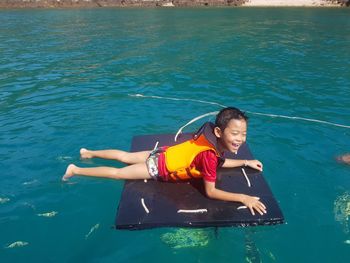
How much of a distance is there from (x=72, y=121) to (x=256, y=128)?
4.44m

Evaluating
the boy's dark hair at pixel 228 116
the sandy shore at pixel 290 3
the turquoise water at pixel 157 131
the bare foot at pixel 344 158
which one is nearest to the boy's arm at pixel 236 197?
the turquoise water at pixel 157 131

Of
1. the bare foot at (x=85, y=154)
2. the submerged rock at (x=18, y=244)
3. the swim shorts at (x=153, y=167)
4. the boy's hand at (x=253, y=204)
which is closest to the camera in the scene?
the boy's hand at (x=253, y=204)

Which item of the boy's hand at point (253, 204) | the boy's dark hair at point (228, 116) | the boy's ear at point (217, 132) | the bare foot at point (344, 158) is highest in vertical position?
the boy's dark hair at point (228, 116)

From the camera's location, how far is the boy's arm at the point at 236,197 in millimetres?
4477

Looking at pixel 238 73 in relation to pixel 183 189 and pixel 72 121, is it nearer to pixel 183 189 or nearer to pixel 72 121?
pixel 72 121

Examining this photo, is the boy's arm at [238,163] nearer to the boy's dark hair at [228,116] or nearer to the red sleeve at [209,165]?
the red sleeve at [209,165]

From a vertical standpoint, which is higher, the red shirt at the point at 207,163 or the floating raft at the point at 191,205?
the red shirt at the point at 207,163

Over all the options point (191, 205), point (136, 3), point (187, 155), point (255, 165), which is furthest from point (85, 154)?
point (136, 3)

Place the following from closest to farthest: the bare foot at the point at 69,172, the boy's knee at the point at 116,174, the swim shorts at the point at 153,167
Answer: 1. the swim shorts at the point at 153,167
2. the boy's knee at the point at 116,174
3. the bare foot at the point at 69,172

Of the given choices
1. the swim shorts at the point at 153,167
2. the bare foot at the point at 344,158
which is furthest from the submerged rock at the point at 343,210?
the swim shorts at the point at 153,167

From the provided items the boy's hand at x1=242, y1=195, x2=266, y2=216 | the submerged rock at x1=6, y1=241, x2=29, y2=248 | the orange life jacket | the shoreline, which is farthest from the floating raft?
the shoreline

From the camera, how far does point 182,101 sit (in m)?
10.2

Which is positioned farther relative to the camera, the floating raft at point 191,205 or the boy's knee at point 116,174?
the boy's knee at point 116,174

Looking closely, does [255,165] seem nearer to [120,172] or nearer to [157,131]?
[120,172]
